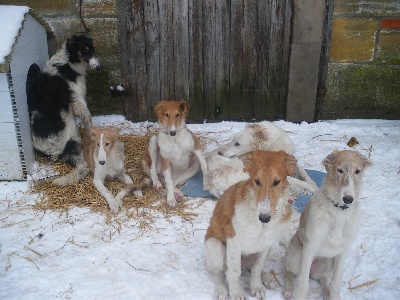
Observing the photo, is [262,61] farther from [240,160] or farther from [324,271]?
[324,271]

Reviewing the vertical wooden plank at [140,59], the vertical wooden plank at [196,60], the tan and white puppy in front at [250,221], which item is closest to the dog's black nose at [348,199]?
the tan and white puppy in front at [250,221]

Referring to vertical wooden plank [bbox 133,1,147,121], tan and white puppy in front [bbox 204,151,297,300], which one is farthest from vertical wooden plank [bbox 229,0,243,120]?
tan and white puppy in front [bbox 204,151,297,300]

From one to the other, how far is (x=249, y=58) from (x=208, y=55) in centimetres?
63

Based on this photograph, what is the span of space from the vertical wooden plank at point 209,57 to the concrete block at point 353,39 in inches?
71.4

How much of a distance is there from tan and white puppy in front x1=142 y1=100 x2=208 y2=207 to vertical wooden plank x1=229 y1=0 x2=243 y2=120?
175 centimetres

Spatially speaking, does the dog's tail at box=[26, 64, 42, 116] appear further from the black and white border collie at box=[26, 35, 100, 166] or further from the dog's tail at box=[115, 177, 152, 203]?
the dog's tail at box=[115, 177, 152, 203]

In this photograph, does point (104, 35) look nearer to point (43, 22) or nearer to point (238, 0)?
point (43, 22)

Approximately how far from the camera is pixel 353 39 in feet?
21.2

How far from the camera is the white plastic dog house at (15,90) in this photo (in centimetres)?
495

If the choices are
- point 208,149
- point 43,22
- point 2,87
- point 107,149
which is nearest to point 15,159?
point 2,87

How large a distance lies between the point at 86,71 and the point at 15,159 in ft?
5.66

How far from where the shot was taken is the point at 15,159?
5.25 metres

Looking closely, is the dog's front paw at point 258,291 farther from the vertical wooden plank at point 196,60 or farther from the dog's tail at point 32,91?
the vertical wooden plank at point 196,60

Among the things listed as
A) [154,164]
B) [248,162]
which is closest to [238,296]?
[248,162]
